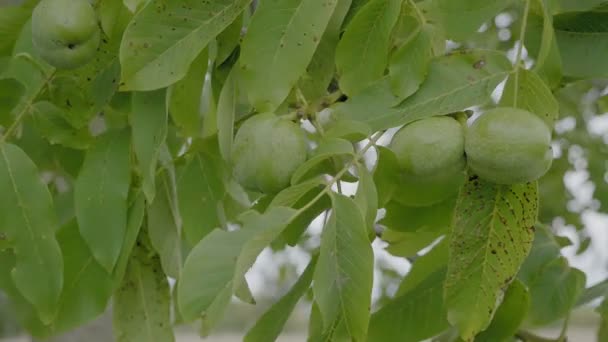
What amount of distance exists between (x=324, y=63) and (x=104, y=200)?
42 centimetres

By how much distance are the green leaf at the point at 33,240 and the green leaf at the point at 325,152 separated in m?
0.46

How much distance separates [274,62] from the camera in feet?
A: 4.09

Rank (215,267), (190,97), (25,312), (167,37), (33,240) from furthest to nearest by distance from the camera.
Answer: (25,312), (190,97), (33,240), (167,37), (215,267)

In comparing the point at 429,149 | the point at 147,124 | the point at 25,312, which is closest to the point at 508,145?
the point at 429,149

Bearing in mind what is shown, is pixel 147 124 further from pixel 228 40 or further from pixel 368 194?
pixel 368 194

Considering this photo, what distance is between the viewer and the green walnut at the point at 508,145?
1.08 meters

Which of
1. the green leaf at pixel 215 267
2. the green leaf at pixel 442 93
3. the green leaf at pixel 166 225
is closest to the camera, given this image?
the green leaf at pixel 215 267

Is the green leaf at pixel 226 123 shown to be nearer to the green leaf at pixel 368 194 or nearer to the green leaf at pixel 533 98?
the green leaf at pixel 368 194

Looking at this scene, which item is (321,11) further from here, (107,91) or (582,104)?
(582,104)

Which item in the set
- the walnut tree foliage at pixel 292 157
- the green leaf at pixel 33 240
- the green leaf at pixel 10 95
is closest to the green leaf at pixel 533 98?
the walnut tree foliage at pixel 292 157

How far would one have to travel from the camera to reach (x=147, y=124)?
1.35m

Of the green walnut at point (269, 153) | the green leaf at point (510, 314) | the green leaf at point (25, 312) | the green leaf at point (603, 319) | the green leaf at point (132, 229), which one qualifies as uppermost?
the green walnut at point (269, 153)

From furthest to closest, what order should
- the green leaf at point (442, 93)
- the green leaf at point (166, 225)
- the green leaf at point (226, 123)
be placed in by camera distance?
the green leaf at point (166, 225) → the green leaf at point (226, 123) → the green leaf at point (442, 93)

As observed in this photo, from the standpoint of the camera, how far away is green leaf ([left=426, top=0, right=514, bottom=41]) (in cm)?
131
